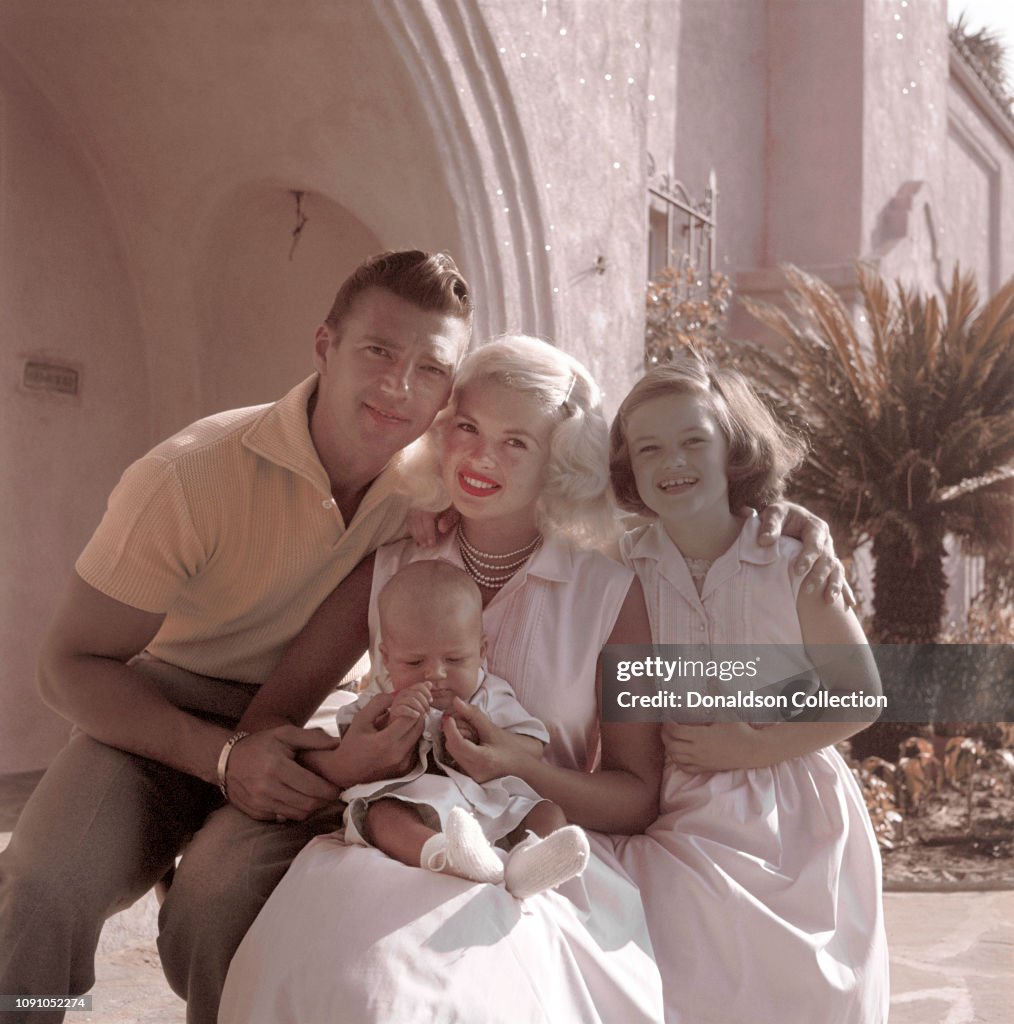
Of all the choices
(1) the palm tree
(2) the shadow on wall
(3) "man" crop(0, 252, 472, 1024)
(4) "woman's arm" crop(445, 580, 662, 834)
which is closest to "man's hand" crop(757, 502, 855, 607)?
(4) "woman's arm" crop(445, 580, 662, 834)

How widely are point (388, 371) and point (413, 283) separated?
187mm

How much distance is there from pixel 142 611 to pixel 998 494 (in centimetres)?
619

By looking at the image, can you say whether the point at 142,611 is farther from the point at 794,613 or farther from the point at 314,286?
the point at 314,286

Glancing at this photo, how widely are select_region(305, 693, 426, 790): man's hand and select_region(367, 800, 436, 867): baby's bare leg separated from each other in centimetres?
6

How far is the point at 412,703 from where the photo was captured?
2.12 metres

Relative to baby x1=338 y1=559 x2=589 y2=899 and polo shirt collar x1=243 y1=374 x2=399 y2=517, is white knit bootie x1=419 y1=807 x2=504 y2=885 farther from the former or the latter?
polo shirt collar x1=243 y1=374 x2=399 y2=517

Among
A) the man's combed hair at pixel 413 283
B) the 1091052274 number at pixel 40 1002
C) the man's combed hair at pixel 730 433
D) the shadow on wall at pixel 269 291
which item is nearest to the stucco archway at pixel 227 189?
the shadow on wall at pixel 269 291

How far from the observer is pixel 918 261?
37.4ft

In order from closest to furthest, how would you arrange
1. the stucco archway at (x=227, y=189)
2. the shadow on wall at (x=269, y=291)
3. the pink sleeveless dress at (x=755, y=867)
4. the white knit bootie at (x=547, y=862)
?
the white knit bootie at (x=547, y=862)
the pink sleeveless dress at (x=755, y=867)
the stucco archway at (x=227, y=189)
the shadow on wall at (x=269, y=291)

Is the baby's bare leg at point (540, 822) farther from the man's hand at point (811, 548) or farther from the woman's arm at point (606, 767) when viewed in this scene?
the man's hand at point (811, 548)

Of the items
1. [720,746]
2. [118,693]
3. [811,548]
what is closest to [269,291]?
[118,693]

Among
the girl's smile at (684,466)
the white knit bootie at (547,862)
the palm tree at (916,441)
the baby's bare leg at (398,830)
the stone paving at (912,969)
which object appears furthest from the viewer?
the palm tree at (916,441)

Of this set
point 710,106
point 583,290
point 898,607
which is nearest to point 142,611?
point 583,290

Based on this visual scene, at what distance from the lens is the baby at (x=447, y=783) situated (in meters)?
1.93
